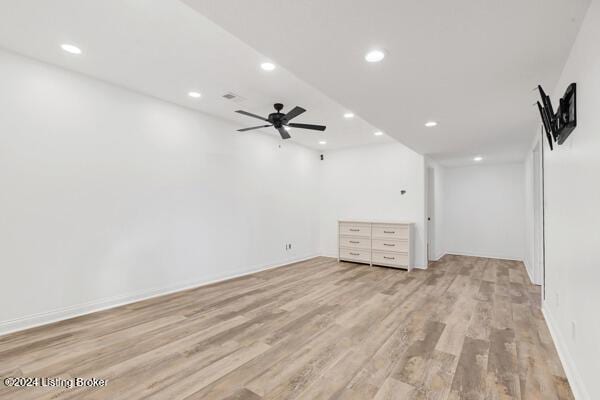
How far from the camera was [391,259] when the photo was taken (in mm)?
5594

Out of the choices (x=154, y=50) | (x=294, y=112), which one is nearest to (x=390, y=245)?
(x=294, y=112)

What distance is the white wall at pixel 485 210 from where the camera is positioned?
6.77m

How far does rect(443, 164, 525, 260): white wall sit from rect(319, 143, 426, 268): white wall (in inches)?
99.3

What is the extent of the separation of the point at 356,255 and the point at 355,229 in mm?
562

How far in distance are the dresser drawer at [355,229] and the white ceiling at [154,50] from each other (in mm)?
2743

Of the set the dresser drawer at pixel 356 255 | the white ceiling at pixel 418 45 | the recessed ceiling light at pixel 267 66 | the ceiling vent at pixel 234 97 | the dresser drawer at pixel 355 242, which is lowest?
the dresser drawer at pixel 356 255

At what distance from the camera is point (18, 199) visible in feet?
9.03

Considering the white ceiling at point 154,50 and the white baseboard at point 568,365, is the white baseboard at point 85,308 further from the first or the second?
the white baseboard at point 568,365

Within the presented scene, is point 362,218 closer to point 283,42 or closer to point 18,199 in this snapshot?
point 283,42

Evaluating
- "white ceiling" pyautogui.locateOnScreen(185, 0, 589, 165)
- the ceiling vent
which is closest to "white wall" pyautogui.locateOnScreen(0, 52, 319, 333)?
the ceiling vent

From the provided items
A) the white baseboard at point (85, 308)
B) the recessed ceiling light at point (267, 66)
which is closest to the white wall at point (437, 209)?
the recessed ceiling light at point (267, 66)

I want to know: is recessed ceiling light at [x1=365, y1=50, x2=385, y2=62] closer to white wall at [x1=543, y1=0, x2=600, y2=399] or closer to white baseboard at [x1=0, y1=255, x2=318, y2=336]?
white wall at [x1=543, y1=0, x2=600, y2=399]

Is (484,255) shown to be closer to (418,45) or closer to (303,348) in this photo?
(303,348)

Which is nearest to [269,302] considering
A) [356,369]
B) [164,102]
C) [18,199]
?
[356,369]
